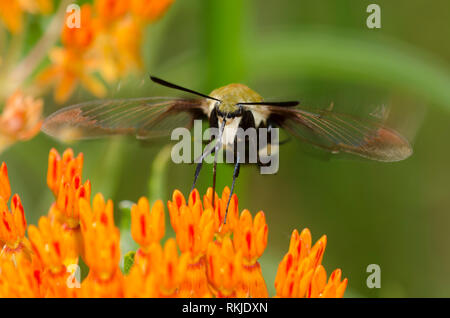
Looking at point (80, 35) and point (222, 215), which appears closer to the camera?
point (222, 215)

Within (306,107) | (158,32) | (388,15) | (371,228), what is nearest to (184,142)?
(306,107)

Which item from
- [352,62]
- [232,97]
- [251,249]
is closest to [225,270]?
[251,249]

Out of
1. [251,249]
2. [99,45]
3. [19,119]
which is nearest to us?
[251,249]

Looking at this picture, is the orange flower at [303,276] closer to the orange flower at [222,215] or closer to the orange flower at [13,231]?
the orange flower at [222,215]

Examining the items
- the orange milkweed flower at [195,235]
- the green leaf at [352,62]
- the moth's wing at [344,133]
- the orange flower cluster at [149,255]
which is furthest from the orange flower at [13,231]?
the green leaf at [352,62]

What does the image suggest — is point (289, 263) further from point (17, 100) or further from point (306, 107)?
point (17, 100)

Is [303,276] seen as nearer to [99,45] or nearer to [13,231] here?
[13,231]

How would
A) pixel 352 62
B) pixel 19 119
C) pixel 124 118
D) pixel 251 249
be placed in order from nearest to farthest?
pixel 251 249 → pixel 124 118 → pixel 19 119 → pixel 352 62
